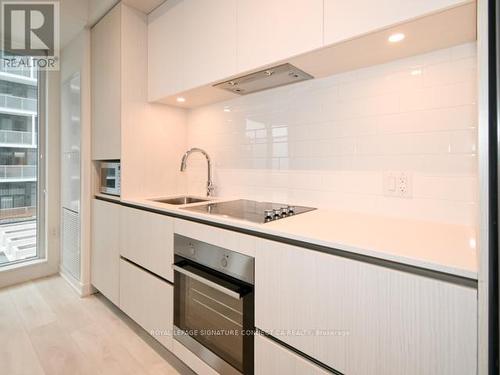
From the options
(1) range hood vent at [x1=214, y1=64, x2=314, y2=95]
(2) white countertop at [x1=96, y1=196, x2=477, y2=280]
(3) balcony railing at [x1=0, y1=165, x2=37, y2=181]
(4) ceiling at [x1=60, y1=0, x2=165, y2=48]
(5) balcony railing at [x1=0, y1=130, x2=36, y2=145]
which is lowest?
(2) white countertop at [x1=96, y1=196, x2=477, y2=280]

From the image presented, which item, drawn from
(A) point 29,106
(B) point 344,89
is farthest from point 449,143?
(A) point 29,106

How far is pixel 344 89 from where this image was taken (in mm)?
1440

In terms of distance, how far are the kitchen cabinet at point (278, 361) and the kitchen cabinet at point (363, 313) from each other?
0.04 meters

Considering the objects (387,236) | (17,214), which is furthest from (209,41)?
(17,214)

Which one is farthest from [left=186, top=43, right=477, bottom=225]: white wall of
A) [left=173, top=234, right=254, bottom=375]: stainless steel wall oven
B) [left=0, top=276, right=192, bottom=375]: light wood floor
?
[left=0, top=276, right=192, bottom=375]: light wood floor

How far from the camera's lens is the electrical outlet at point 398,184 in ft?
4.11

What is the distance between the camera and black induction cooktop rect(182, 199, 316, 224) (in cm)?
127

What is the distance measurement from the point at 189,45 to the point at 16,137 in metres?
2.20

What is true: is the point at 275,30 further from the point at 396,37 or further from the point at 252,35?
the point at 396,37

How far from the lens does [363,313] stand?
831 millimetres

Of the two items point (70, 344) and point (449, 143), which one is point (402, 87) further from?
point (70, 344)

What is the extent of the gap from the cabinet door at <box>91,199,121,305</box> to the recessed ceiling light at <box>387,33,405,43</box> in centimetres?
193

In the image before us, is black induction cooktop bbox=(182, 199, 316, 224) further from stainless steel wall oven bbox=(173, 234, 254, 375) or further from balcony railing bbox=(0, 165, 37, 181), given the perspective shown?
balcony railing bbox=(0, 165, 37, 181)

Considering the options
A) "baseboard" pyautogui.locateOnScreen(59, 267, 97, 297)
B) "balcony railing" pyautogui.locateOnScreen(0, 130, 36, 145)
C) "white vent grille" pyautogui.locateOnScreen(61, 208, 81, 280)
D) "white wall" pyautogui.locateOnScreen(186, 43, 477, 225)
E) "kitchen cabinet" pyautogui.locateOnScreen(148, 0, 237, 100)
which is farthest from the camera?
"balcony railing" pyautogui.locateOnScreen(0, 130, 36, 145)
